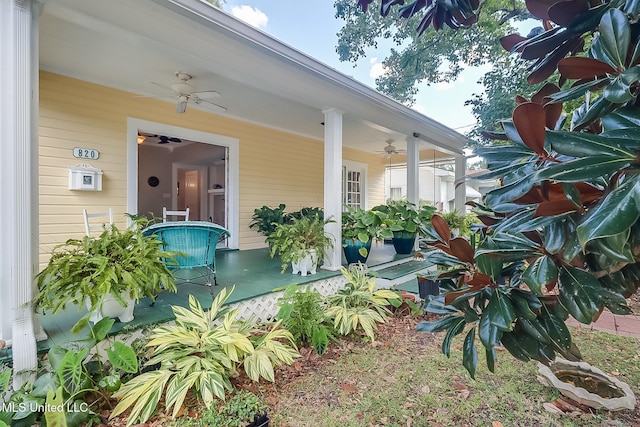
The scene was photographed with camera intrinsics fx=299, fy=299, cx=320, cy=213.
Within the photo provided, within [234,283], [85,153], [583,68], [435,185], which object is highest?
[435,185]

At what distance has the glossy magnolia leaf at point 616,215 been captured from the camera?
0.52m

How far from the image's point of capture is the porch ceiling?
7.95ft

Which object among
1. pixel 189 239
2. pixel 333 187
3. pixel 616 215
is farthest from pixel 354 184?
pixel 616 215

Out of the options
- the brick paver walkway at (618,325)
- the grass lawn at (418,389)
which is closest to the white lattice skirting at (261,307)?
the grass lawn at (418,389)

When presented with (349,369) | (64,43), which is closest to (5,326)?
(349,369)

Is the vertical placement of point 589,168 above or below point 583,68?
below

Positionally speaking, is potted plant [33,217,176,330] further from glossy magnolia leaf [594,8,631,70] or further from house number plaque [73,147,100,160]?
glossy magnolia leaf [594,8,631,70]

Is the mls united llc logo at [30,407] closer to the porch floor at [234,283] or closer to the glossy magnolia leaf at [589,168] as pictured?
the porch floor at [234,283]

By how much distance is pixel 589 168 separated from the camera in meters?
0.59

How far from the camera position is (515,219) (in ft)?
2.83

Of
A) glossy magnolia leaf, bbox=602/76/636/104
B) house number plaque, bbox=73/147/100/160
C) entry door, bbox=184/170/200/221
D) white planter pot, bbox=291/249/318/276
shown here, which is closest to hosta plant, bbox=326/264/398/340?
white planter pot, bbox=291/249/318/276

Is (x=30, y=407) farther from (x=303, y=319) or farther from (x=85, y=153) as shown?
(x=85, y=153)

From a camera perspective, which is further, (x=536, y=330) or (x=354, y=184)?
(x=354, y=184)

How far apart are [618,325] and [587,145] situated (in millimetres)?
4219
